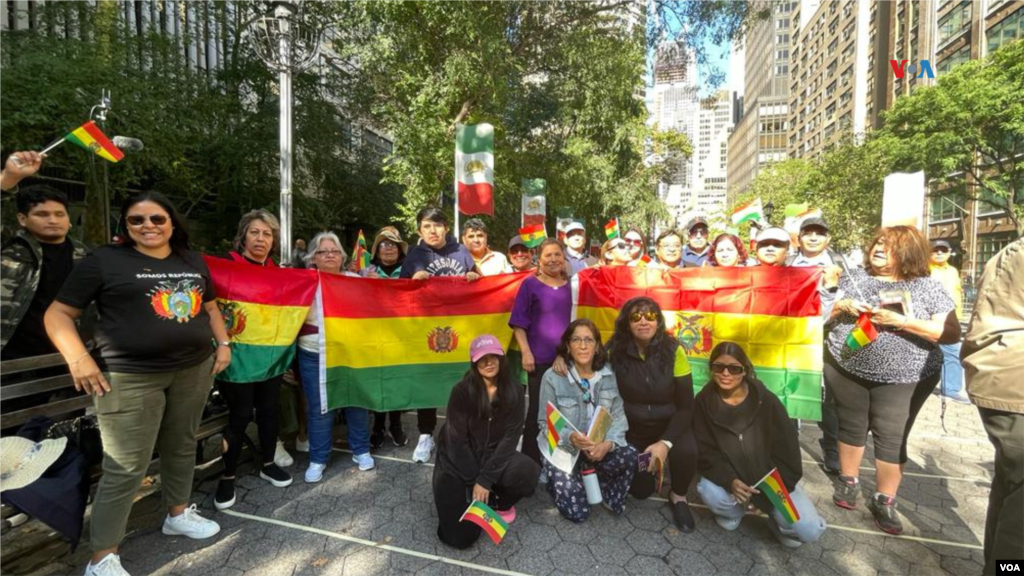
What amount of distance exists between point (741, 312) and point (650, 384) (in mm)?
1301

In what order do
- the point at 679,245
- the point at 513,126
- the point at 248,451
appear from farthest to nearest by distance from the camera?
the point at 513,126 < the point at 679,245 < the point at 248,451

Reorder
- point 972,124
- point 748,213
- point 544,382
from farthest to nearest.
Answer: point 972,124
point 748,213
point 544,382

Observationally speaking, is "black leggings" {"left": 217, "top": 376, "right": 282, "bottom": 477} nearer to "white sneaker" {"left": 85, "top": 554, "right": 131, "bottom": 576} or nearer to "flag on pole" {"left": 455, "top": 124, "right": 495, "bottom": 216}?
"white sneaker" {"left": 85, "top": 554, "right": 131, "bottom": 576}

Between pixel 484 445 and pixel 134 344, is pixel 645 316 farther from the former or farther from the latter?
pixel 134 344

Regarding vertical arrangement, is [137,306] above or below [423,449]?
above

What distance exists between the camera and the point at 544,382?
3564 mm

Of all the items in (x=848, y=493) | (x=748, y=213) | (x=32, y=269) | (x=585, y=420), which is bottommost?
(x=848, y=493)

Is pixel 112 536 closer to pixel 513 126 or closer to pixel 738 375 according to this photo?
pixel 738 375

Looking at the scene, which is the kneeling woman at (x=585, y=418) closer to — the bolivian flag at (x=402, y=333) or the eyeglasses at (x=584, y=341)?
the eyeglasses at (x=584, y=341)

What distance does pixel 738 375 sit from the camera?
3.26 meters

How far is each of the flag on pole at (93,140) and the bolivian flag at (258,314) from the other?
91 cm

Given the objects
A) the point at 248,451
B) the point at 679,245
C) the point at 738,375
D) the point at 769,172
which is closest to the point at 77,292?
the point at 248,451

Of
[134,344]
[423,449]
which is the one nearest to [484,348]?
[423,449]

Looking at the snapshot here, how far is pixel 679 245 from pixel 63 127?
10317 mm
